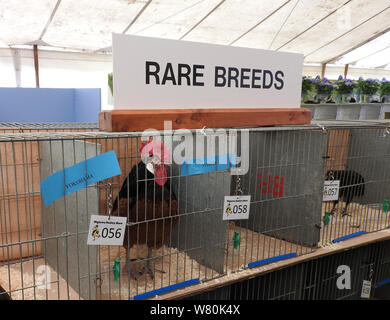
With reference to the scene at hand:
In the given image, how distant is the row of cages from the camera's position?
1.37 m

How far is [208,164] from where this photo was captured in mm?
1492

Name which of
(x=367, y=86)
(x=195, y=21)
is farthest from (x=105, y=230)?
(x=195, y=21)

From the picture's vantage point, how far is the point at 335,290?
6.73ft

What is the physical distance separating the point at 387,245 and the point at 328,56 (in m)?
5.90

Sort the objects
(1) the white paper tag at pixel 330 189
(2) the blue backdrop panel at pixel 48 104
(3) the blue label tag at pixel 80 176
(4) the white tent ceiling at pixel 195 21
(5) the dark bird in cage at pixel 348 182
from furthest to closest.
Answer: (2) the blue backdrop panel at pixel 48 104
(4) the white tent ceiling at pixel 195 21
(5) the dark bird in cage at pixel 348 182
(1) the white paper tag at pixel 330 189
(3) the blue label tag at pixel 80 176

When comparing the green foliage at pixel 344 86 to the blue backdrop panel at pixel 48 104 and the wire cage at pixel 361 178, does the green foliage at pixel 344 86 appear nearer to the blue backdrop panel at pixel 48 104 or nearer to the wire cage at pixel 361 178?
the wire cage at pixel 361 178

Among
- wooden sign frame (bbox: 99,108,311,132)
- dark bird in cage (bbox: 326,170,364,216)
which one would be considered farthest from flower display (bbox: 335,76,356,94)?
wooden sign frame (bbox: 99,108,311,132)

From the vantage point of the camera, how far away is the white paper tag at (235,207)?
151 cm

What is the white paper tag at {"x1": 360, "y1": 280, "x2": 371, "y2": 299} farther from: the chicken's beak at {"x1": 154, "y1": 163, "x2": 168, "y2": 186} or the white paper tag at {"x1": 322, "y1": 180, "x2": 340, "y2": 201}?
the chicken's beak at {"x1": 154, "y1": 163, "x2": 168, "y2": 186}

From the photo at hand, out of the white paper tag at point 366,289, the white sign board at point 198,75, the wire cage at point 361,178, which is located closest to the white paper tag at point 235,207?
the white sign board at point 198,75

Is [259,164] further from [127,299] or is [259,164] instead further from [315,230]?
[127,299]

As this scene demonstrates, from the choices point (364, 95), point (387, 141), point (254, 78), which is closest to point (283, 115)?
point (254, 78)

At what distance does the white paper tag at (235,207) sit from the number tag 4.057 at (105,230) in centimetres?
45

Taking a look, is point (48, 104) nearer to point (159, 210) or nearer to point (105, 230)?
point (159, 210)
